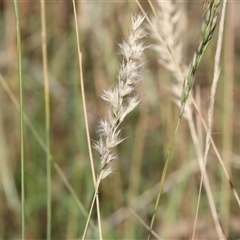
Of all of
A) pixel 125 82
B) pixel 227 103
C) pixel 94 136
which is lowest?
pixel 94 136

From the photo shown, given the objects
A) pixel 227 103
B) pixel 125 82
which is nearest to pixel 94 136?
pixel 227 103

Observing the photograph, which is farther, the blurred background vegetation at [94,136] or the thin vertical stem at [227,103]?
the blurred background vegetation at [94,136]

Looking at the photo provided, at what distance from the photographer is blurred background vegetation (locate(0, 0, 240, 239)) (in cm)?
115

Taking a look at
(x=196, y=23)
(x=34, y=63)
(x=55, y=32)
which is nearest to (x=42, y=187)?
(x=34, y=63)

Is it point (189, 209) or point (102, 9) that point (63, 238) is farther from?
point (102, 9)

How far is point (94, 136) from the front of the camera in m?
1.60

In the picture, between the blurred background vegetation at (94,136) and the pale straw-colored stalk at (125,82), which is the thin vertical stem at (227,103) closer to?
the blurred background vegetation at (94,136)

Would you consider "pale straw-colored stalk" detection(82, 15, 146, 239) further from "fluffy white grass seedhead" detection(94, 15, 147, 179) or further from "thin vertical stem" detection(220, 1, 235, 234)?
"thin vertical stem" detection(220, 1, 235, 234)

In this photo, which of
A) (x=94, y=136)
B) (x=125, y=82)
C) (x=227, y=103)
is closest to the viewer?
(x=125, y=82)

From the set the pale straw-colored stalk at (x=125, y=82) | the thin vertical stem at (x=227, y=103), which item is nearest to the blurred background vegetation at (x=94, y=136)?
the thin vertical stem at (x=227, y=103)

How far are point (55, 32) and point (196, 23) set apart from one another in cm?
54

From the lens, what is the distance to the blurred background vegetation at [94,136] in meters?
1.15

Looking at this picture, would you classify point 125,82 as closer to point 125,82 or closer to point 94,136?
point 125,82

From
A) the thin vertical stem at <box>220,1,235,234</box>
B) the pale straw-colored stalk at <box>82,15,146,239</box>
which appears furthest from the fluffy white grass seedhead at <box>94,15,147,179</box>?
the thin vertical stem at <box>220,1,235,234</box>
